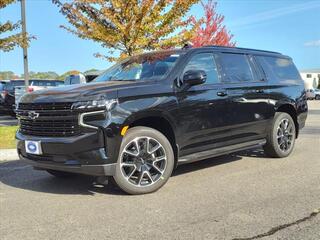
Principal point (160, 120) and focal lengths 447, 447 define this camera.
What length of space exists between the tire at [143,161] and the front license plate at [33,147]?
3.13 ft

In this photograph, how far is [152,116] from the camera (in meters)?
5.36

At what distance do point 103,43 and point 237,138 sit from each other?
312 inches

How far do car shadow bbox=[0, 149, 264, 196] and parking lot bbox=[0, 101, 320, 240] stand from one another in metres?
0.01

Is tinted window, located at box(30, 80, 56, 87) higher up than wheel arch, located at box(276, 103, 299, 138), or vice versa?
tinted window, located at box(30, 80, 56, 87)

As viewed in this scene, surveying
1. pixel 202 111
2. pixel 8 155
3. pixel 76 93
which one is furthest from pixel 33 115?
pixel 8 155

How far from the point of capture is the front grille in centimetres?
494

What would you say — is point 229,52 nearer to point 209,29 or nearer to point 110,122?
point 110,122

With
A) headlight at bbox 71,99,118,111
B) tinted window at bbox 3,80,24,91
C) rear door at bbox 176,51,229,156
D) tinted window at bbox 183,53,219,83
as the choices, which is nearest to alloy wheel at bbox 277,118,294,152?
rear door at bbox 176,51,229,156

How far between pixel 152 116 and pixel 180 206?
1.16 m

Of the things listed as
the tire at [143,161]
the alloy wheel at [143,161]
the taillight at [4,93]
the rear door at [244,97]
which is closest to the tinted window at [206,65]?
the rear door at [244,97]

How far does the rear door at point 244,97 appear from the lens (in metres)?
6.38

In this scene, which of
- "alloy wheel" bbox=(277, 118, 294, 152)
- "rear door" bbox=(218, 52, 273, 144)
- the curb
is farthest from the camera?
the curb

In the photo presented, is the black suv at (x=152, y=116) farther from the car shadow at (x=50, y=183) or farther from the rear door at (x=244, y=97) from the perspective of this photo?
the car shadow at (x=50, y=183)

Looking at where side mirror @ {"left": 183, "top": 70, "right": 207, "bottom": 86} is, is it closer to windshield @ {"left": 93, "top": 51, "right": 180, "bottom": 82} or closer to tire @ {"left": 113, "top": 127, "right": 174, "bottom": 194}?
windshield @ {"left": 93, "top": 51, "right": 180, "bottom": 82}
